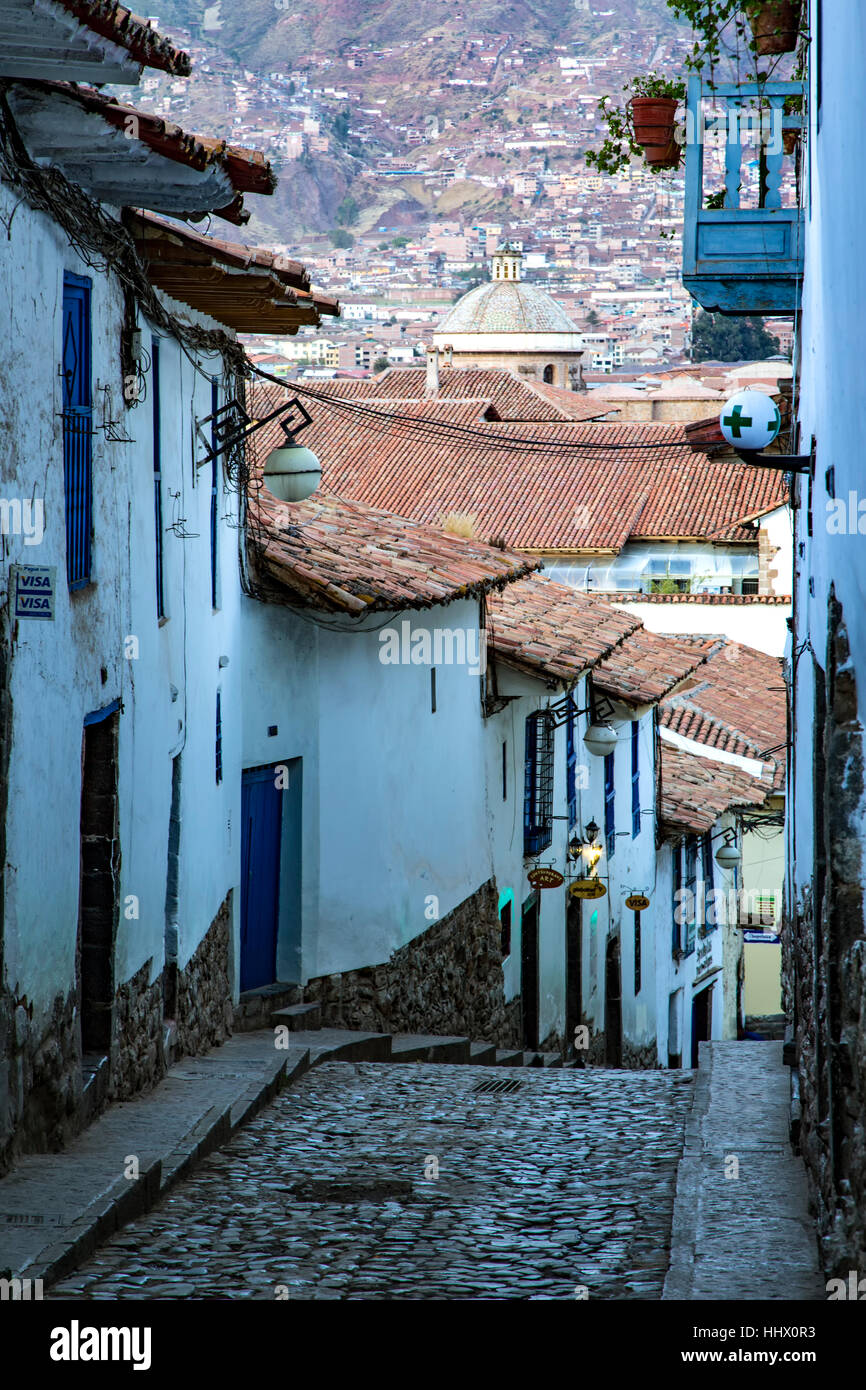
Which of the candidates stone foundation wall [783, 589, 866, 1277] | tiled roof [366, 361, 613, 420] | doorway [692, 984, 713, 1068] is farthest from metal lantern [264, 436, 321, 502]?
tiled roof [366, 361, 613, 420]

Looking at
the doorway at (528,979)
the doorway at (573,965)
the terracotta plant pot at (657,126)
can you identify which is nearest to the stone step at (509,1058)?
the doorway at (528,979)

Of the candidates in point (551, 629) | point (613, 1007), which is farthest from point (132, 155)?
point (613, 1007)

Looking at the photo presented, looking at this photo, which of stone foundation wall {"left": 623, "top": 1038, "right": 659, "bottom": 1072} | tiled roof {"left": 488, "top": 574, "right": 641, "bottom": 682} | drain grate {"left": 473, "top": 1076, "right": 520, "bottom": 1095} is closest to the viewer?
drain grate {"left": 473, "top": 1076, "right": 520, "bottom": 1095}

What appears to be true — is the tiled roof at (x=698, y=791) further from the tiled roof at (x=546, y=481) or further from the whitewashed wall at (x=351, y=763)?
the tiled roof at (x=546, y=481)

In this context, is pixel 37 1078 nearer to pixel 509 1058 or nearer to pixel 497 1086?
pixel 497 1086

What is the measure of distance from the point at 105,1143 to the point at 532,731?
11.1 meters

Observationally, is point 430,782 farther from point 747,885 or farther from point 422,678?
point 747,885

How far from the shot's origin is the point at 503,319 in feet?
332

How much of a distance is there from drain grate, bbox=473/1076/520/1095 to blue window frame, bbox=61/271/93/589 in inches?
188

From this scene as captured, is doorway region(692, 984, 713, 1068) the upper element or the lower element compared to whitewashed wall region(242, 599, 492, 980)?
lower

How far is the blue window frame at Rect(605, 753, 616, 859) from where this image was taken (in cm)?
2053

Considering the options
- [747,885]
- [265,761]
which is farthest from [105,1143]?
[747,885]

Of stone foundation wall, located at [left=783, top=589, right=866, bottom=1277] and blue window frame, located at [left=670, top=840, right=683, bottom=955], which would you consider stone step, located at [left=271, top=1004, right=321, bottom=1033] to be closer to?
stone foundation wall, located at [left=783, top=589, right=866, bottom=1277]
